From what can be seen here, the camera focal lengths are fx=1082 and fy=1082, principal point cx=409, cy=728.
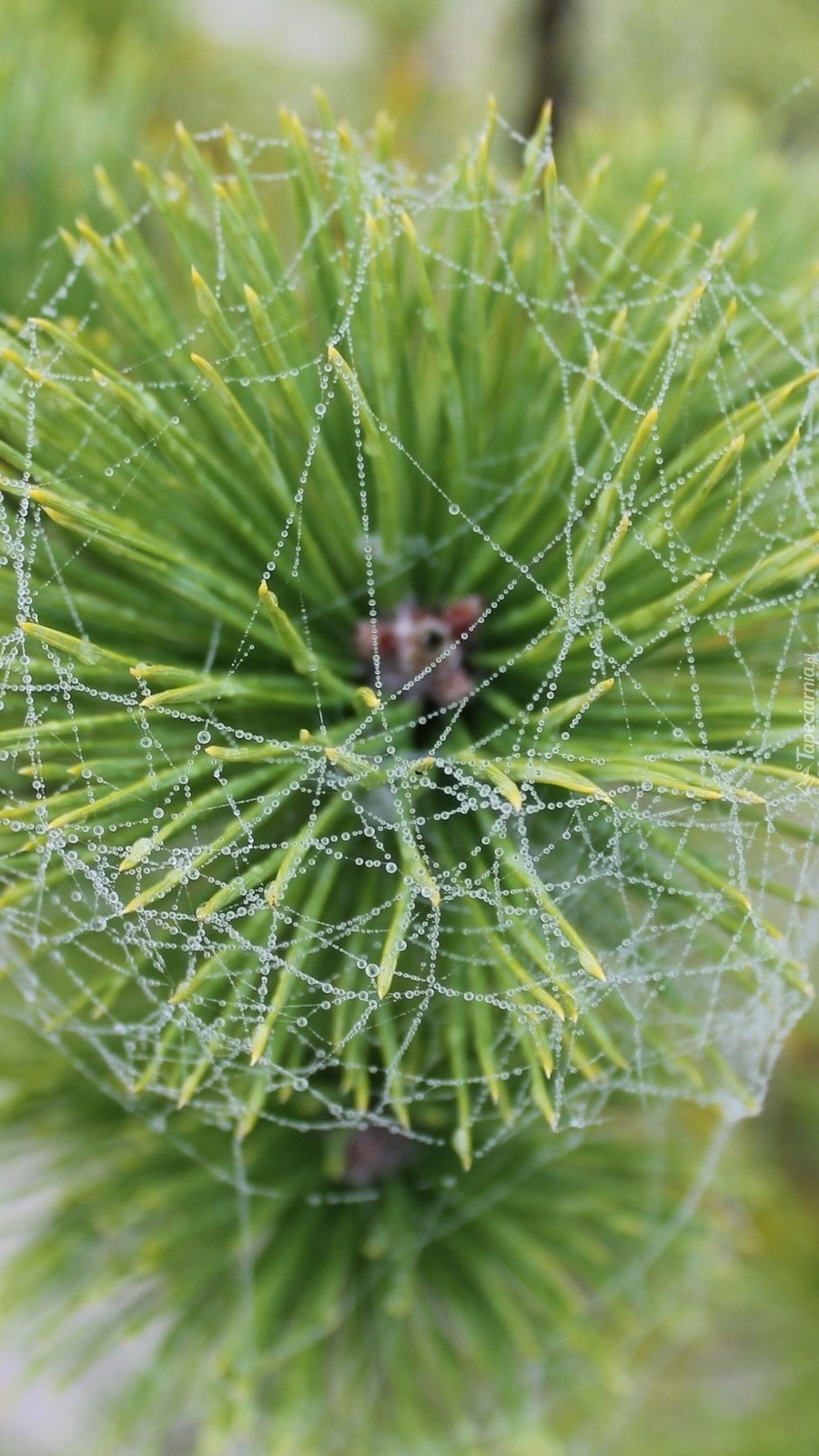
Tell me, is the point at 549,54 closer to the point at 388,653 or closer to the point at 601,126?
the point at 601,126

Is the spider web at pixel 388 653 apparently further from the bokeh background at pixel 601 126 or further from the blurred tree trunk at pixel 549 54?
the blurred tree trunk at pixel 549 54

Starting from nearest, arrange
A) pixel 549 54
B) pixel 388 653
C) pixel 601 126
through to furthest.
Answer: pixel 388 653 < pixel 601 126 < pixel 549 54

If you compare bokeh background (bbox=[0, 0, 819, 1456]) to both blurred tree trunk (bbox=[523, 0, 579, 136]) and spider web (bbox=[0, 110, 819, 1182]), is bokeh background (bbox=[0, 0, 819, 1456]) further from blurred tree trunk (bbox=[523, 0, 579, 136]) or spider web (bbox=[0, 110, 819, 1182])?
spider web (bbox=[0, 110, 819, 1182])

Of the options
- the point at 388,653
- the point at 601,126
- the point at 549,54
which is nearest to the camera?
the point at 388,653

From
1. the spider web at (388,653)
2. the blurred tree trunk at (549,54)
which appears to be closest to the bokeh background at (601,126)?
the blurred tree trunk at (549,54)

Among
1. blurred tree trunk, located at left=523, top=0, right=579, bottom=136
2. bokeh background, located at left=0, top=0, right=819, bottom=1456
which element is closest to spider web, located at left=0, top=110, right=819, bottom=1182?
bokeh background, located at left=0, top=0, right=819, bottom=1456

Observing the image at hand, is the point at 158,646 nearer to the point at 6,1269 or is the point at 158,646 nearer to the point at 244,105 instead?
the point at 6,1269

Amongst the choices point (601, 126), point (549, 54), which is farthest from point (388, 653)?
point (549, 54)
